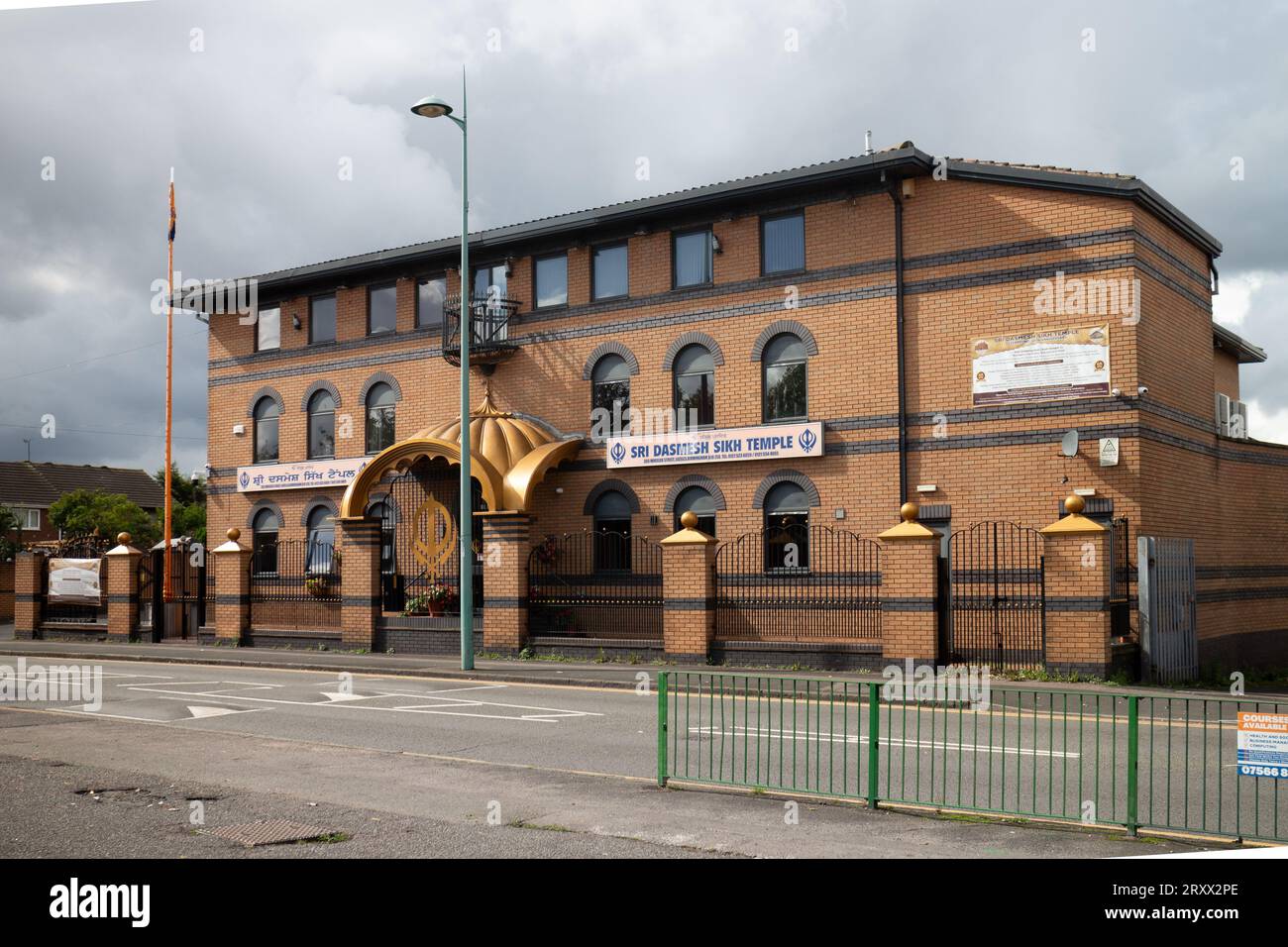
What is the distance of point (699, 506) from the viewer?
22.9 m

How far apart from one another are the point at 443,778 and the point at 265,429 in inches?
870

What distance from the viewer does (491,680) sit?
19.2m

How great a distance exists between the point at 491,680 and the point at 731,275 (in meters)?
9.21

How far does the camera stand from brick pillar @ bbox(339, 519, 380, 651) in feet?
80.6

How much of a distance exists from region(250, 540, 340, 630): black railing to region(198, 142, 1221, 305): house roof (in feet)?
22.4

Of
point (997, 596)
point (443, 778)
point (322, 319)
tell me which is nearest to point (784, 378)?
point (997, 596)

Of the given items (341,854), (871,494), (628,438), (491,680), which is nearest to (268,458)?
(628,438)

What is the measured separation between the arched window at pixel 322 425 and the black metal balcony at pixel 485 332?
4.45 m

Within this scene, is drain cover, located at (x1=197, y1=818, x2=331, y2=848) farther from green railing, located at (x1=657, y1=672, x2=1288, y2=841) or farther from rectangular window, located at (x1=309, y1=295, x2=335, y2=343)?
rectangular window, located at (x1=309, y1=295, x2=335, y2=343)

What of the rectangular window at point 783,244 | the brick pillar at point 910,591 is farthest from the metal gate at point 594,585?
the rectangular window at point 783,244

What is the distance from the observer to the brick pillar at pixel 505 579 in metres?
22.6

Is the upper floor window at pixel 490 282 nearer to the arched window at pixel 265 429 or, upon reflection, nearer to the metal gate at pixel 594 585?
the metal gate at pixel 594 585

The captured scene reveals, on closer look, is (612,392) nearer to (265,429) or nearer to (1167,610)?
(265,429)

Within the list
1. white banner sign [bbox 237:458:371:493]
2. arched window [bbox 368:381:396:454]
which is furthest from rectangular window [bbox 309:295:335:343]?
white banner sign [bbox 237:458:371:493]
